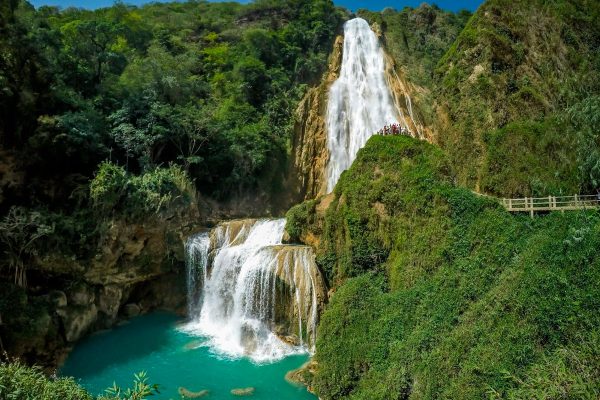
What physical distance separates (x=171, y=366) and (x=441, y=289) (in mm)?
10766

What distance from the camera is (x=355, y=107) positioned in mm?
34000

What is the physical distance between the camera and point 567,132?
17.0 metres

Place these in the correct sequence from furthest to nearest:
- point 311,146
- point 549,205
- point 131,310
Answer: point 311,146 → point 131,310 → point 549,205

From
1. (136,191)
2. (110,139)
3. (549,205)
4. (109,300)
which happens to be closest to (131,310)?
(109,300)

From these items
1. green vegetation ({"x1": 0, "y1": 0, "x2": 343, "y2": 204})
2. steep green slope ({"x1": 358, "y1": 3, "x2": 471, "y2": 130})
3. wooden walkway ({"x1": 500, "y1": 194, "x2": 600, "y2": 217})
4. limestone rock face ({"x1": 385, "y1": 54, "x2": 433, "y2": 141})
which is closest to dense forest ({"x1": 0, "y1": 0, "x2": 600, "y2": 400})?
green vegetation ({"x1": 0, "y1": 0, "x2": 343, "y2": 204})

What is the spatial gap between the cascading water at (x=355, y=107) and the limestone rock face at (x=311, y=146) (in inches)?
20.6

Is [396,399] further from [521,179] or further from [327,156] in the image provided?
[327,156]

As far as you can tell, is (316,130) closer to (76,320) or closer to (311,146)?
(311,146)

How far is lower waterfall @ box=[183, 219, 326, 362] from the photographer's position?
1722 cm

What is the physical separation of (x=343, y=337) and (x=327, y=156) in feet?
66.2

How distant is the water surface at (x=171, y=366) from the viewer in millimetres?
14216

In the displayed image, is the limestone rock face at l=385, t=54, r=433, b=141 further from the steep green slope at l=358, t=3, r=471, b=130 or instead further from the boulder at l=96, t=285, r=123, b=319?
the boulder at l=96, t=285, r=123, b=319

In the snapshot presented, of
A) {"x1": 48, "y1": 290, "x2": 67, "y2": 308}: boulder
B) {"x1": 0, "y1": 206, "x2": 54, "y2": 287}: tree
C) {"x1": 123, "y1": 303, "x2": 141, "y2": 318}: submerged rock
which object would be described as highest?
{"x1": 0, "y1": 206, "x2": 54, "y2": 287}: tree

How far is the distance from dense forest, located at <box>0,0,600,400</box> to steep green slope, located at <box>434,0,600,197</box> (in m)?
0.09
